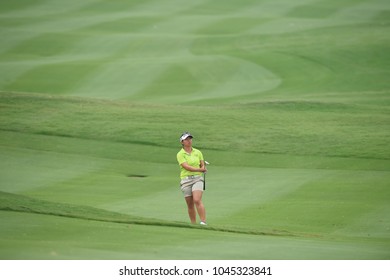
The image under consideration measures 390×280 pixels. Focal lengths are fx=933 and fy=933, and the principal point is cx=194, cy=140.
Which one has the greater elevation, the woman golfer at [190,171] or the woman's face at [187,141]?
the woman's face at [187,141]

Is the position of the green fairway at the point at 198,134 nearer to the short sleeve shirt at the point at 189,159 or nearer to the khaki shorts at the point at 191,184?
the khaki shorts at the point at 191,184

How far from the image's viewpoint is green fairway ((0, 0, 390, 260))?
15109 mm

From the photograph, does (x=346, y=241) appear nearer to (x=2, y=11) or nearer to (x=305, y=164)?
(x=305, y=164)

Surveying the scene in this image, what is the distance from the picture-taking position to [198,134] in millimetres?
29234

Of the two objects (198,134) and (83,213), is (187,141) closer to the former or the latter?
(83,213)

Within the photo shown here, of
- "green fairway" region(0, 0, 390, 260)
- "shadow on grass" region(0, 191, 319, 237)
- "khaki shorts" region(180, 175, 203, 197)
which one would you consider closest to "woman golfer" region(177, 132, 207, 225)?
"khaki shorts" region(180, 175, 203, 197)

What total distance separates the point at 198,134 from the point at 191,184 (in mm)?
11670

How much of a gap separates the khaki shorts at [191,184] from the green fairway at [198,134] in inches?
35.2

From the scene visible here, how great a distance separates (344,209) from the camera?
1944 centimetres

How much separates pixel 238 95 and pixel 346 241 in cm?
2651

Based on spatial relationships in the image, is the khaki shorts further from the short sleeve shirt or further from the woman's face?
the woman's face

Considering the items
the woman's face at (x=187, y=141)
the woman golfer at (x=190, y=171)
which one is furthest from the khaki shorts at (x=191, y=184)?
the woman's face at (x=187, y=141)

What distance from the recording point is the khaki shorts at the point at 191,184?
57.5 feet

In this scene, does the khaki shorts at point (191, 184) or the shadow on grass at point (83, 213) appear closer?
the shadow on grass at point (83, 213)
